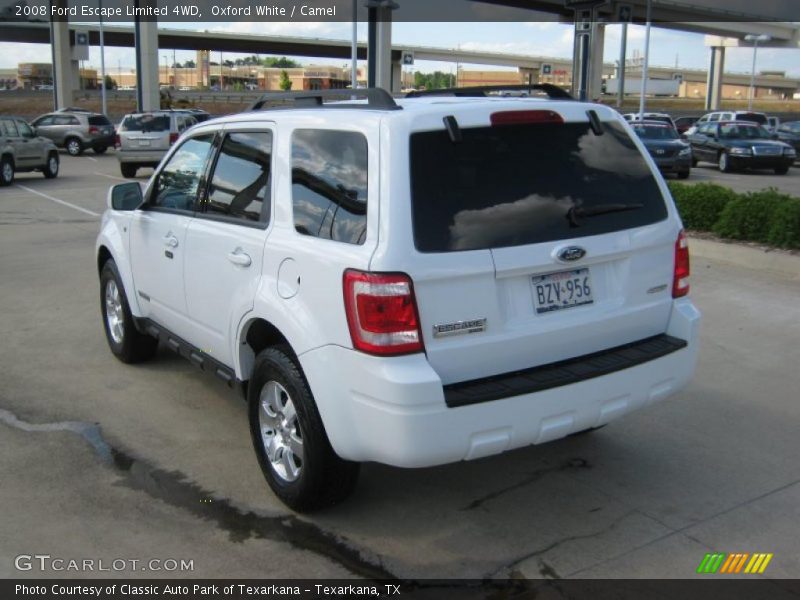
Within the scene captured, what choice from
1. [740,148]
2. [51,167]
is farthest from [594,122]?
[740,148]

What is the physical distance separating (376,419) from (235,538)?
3.39 feet

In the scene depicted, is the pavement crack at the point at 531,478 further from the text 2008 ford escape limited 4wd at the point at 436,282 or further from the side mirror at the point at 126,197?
the side mirror at the point at 126,197

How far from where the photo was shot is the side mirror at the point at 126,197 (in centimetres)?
598

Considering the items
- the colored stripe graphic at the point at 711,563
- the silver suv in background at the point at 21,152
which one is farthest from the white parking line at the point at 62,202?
the colored stripe graphic at the point at 711,563

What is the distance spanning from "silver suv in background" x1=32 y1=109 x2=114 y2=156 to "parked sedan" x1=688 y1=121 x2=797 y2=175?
24093 millimetres

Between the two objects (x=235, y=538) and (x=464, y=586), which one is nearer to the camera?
(x=464, y=586)

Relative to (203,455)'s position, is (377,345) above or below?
above

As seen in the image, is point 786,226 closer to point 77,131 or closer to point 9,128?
point 9,128

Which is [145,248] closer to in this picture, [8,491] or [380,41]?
[8,491]

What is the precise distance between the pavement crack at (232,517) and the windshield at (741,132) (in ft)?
83.1

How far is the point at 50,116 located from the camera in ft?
121

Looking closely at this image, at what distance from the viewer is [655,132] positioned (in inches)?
962

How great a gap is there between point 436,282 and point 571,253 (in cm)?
73

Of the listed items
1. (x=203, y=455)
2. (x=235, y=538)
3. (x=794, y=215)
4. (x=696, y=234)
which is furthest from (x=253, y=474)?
(x=696, y=234)
